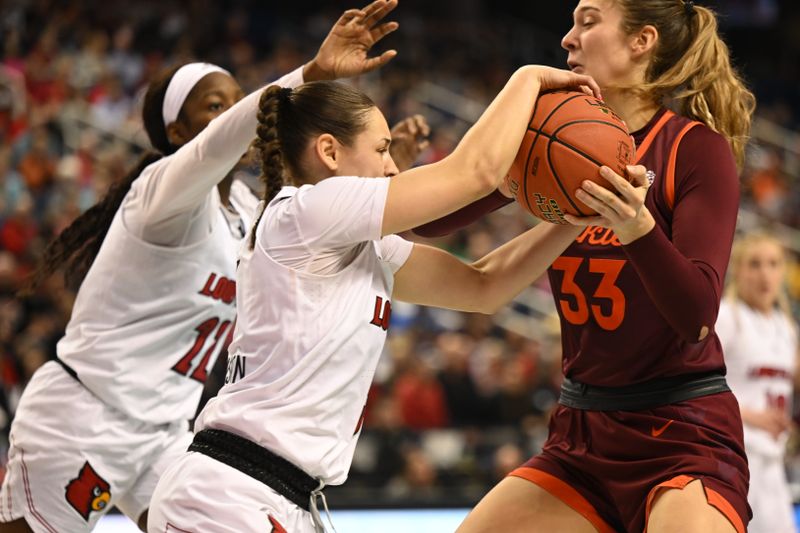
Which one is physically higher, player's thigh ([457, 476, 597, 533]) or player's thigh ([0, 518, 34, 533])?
player's thigh ([457, 476, 597, 533])

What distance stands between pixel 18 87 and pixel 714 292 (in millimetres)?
9457

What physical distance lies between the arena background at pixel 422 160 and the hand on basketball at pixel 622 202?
3.68 feet

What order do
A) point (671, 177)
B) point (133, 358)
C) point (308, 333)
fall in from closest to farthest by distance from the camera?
point (308, 333), point (671, 177), point (133, 358)

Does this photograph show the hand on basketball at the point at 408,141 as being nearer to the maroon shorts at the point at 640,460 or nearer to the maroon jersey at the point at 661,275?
the maroon jersey at the point at 661,275

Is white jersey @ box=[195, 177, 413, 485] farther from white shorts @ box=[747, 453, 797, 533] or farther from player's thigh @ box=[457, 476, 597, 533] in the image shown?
white shorts @ box=[747, 453, 797, 533]

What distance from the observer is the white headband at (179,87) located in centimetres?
388

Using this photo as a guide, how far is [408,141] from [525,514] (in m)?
1.25

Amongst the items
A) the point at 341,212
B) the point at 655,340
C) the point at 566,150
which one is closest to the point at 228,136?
the point at 341,212

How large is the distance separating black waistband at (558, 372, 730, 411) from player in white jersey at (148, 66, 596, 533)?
69 centimetres

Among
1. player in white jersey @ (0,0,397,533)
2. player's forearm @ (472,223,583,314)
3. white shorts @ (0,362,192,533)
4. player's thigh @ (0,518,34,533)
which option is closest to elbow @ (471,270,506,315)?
player's forearm @ (472,223,583,314)

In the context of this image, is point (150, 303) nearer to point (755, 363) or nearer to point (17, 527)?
point (17, 527)

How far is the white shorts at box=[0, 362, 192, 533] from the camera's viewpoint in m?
3.53

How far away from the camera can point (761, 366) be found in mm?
5379

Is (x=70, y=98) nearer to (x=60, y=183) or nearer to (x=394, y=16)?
(x=60, y=183)
